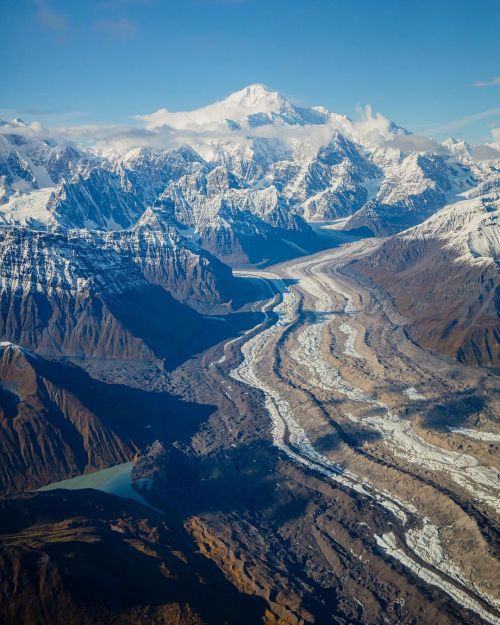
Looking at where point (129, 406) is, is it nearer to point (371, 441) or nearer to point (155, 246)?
point (371, 441)

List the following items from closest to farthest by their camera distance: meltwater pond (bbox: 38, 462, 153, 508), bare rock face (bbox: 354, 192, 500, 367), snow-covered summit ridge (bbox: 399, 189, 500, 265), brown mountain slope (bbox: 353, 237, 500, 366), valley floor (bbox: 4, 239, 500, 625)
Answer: valley floor (bbox: 4, 239, 500, 625) → meltwater pond (bbox: 38, 462, 153, 508) → brown mountain slope (bbox: 353, 237, 500, 366) → bare rock face (bbox: 354, 192, 500, 367) → snow-covered summit ridge (bbox: 399, 189, 500, 265)

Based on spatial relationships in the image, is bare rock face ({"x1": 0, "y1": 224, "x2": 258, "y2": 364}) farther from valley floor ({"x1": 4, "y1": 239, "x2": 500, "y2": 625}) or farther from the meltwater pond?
the meltwater pond

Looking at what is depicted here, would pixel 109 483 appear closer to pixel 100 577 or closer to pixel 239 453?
pixel 239 453

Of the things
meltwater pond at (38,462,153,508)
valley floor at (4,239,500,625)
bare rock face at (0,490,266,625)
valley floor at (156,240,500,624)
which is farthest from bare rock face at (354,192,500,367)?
bare rock face at (0,490,266,625)

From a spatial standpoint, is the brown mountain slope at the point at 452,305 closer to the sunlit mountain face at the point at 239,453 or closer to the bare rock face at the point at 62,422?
the sunlit mountain face at the point at 239,453

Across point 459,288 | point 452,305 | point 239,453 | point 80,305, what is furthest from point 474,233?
point 239,453

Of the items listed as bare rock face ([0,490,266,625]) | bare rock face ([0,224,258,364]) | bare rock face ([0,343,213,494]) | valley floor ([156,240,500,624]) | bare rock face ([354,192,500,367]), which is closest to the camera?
bare rock face ([0,490,266,625])
